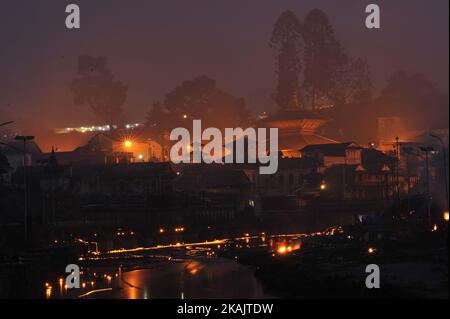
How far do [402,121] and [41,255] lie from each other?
46125 millimetres

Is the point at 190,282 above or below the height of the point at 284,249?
below

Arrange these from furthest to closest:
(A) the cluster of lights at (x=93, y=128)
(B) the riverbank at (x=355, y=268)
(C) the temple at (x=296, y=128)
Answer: (A) the cluster of lights at (x=93, y=128) → (C) the temple at (x=296, y=128) → (B) the riverbank at (x=355, y=268)

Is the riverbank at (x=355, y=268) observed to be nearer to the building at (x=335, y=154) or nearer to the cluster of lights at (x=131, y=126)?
the building at (x=335, y=154)

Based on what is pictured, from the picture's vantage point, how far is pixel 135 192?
8250 centimetres

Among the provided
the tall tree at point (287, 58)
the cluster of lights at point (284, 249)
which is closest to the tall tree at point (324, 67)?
the tall tree at point (287, 58)

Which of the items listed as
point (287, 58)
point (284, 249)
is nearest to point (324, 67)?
point (287, 58)

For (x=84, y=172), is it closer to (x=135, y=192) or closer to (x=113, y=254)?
(x=135, y=192)

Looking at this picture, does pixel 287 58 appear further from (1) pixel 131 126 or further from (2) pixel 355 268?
(2) pixel 355 268

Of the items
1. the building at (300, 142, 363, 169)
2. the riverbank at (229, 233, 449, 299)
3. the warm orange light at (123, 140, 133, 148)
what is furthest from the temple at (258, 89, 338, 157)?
the riverbank at (229, 233, 449, 299)

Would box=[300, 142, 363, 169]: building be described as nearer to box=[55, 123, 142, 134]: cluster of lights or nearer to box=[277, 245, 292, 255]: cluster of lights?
box=[277, 245, 292, 255]: cluster of lights

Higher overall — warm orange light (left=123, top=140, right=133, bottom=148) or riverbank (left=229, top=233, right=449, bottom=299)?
warm orange light (left=123, top=140, right=133, bottom=148)

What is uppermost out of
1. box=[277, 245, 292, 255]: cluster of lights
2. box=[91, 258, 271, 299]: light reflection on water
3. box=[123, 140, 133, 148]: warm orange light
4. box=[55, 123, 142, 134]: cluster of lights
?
box=[55, 123, 142, 134]: cluster of lights

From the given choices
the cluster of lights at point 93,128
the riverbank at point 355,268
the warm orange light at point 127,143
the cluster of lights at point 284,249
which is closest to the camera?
the riverbank at point 355,268
